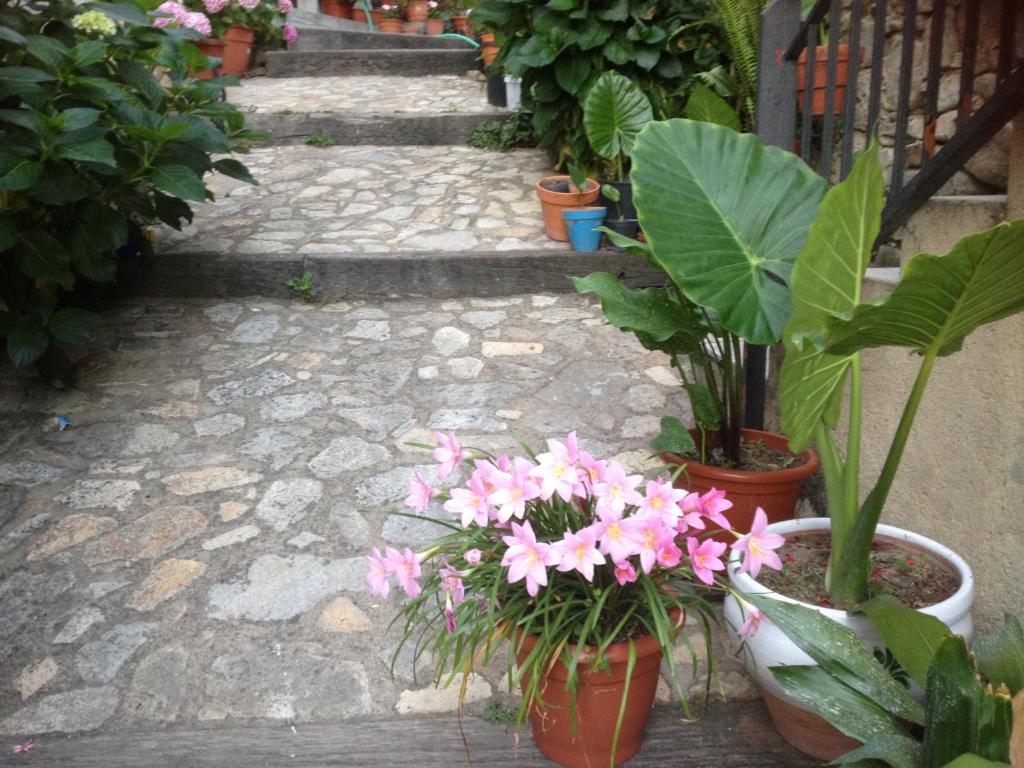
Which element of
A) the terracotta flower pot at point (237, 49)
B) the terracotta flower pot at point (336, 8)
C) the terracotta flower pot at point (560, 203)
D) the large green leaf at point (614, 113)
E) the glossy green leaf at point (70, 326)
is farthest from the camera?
the terracotta flower pot at point (336, 8)

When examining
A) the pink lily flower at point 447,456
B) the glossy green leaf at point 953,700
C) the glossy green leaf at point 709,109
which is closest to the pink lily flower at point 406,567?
the pink lily flower at point 447,456

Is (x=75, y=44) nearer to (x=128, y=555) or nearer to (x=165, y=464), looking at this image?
(x=165, y=464)

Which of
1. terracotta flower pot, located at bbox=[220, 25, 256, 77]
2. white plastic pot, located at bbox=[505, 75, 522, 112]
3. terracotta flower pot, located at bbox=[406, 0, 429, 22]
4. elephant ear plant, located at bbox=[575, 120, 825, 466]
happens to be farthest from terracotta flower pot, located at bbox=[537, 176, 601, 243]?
terracotta flower pot, located at bbox=[406, 0, 429, 22]

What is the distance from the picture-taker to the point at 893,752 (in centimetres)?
133

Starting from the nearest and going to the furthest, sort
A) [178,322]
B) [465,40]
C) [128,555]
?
1. [128,555]
2. [178,322]
3. [465,40]

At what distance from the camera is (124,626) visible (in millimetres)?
2033

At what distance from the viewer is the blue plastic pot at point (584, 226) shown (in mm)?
3701

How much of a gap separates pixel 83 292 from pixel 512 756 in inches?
106

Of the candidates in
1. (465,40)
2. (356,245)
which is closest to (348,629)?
(356,245)

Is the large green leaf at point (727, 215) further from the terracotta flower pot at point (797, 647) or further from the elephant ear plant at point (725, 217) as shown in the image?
the terracotta flower pot at point (797, 647)

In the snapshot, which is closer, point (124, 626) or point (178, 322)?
point (124, 626)

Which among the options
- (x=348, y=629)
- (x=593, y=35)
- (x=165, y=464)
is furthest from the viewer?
(x=593, y=35)

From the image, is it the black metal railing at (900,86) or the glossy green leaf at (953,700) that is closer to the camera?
the glossy green leaf at (953,700)

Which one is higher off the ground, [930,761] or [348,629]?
[930,761]
